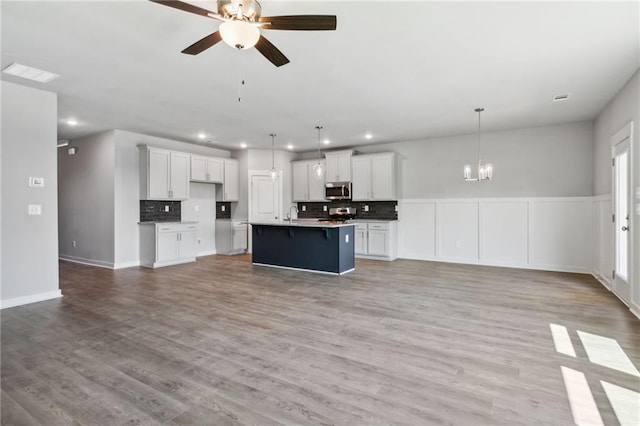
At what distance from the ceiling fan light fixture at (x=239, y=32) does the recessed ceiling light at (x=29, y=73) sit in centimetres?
291

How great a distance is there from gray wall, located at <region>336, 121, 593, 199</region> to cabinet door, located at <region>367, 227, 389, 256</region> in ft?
3.62

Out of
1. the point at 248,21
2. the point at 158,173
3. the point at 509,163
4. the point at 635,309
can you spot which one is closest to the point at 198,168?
the point at 158,173

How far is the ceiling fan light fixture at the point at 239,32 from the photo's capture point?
2121mm

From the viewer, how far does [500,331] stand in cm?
315

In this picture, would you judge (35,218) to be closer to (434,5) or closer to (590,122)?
(434,5)

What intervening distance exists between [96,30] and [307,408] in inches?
136

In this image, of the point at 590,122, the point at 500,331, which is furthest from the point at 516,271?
the point at 500,331

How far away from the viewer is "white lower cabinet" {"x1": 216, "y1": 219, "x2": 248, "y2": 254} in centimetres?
828

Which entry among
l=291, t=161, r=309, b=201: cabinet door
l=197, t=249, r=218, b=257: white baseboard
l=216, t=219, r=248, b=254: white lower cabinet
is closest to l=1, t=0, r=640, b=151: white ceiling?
l=291, t=161, r=309, b=201: cabinet door

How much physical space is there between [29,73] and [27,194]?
4.89ft

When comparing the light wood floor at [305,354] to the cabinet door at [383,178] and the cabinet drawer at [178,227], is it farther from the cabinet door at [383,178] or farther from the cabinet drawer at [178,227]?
the cabinet door at [383,178]

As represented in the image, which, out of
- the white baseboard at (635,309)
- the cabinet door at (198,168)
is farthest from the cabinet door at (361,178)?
the white baseboard at (635,309)

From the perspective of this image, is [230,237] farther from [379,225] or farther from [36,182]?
[36,182]

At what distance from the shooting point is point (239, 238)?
8.41 metres
